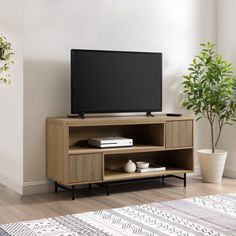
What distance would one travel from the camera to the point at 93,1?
5.07 metres

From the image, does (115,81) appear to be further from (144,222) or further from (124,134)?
(144,222)

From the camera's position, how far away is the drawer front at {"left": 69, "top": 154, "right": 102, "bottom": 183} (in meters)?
4.52

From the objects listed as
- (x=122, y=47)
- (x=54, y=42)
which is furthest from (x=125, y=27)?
(x=54, y=42)

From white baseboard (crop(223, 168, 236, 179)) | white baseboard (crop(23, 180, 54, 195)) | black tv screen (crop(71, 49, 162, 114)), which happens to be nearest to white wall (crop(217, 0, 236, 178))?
white baseboard (crop(223, 168, 236, 179))

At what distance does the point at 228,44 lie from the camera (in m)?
5.84

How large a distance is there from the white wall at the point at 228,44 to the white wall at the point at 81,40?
0.32 metres

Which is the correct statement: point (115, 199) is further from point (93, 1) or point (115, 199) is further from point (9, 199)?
point (93, 1)

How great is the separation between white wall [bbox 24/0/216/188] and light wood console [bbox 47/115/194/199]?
0.20 m

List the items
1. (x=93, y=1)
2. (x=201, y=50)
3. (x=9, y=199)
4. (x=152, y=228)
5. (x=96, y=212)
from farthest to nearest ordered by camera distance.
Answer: (x=201, y=50) < (x=93, y=1) < (x=9, y=199) < (x=96, y=212) < (x=152, y=228)

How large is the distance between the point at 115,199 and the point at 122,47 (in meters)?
1.67

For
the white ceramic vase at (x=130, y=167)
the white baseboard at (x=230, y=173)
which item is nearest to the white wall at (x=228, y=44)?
the white baseboard at (x=230, y=173)

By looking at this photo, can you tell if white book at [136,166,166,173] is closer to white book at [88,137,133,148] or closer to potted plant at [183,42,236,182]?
white book at [88,137,133,148]

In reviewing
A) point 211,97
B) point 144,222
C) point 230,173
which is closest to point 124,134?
point 211,97

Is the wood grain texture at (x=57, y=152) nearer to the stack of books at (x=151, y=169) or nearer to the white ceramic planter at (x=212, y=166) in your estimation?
the stack of books at (x=151, y=169)
